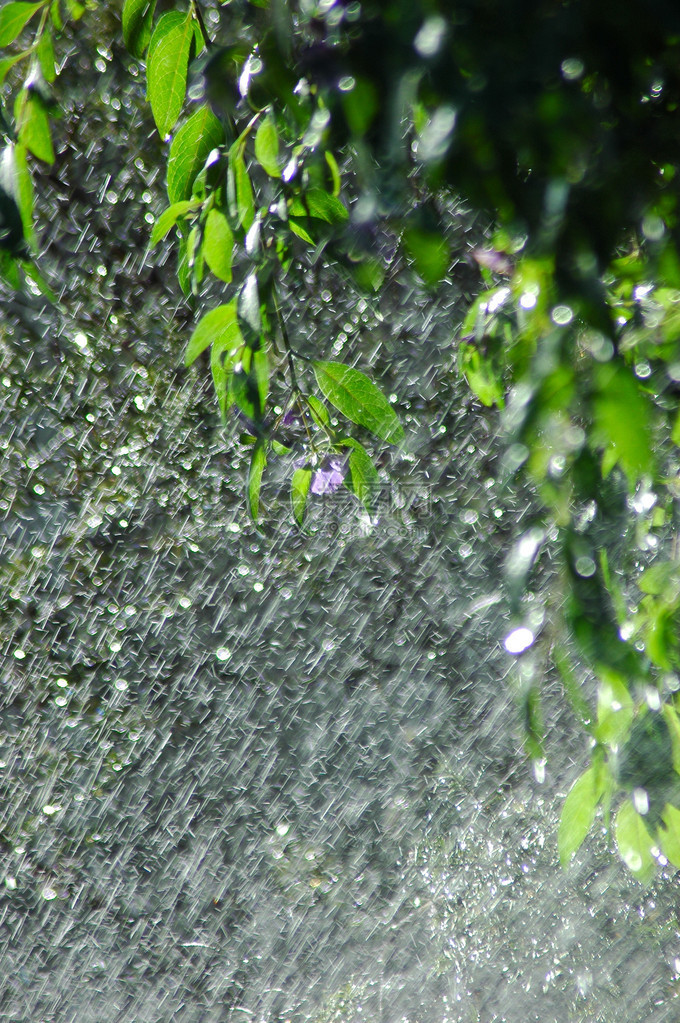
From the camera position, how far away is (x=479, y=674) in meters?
1.45

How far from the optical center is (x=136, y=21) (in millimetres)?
558

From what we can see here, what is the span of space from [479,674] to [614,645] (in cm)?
116

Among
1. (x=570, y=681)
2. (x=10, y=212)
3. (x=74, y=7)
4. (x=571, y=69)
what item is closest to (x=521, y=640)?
(x=570, y=681)

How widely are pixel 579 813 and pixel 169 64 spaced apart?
0.54 meters

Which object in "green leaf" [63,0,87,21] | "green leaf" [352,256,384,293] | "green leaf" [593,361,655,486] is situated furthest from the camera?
"green leaf" [63,0,87,21]

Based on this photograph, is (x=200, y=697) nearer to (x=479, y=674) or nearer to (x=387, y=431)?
(x=479, y=674)

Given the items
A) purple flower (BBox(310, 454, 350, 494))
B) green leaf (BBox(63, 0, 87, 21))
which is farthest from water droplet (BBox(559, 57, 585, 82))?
purple flower (BBox(310, 454, 350, 494))

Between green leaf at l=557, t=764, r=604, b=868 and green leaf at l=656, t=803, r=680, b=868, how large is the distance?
0.19 feet

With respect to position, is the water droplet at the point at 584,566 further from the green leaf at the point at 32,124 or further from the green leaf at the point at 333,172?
Result: the green leaf at the point at 32,124

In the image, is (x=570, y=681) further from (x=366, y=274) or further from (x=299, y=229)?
(x=299, y=229)

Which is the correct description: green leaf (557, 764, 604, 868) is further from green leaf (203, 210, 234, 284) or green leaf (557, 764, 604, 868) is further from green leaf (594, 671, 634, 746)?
green leaf (203, 210, 234, 284)

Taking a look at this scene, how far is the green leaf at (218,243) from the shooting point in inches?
19.4

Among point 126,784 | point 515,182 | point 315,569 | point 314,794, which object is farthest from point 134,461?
point 515,182

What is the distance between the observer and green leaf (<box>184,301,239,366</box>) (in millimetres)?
508
